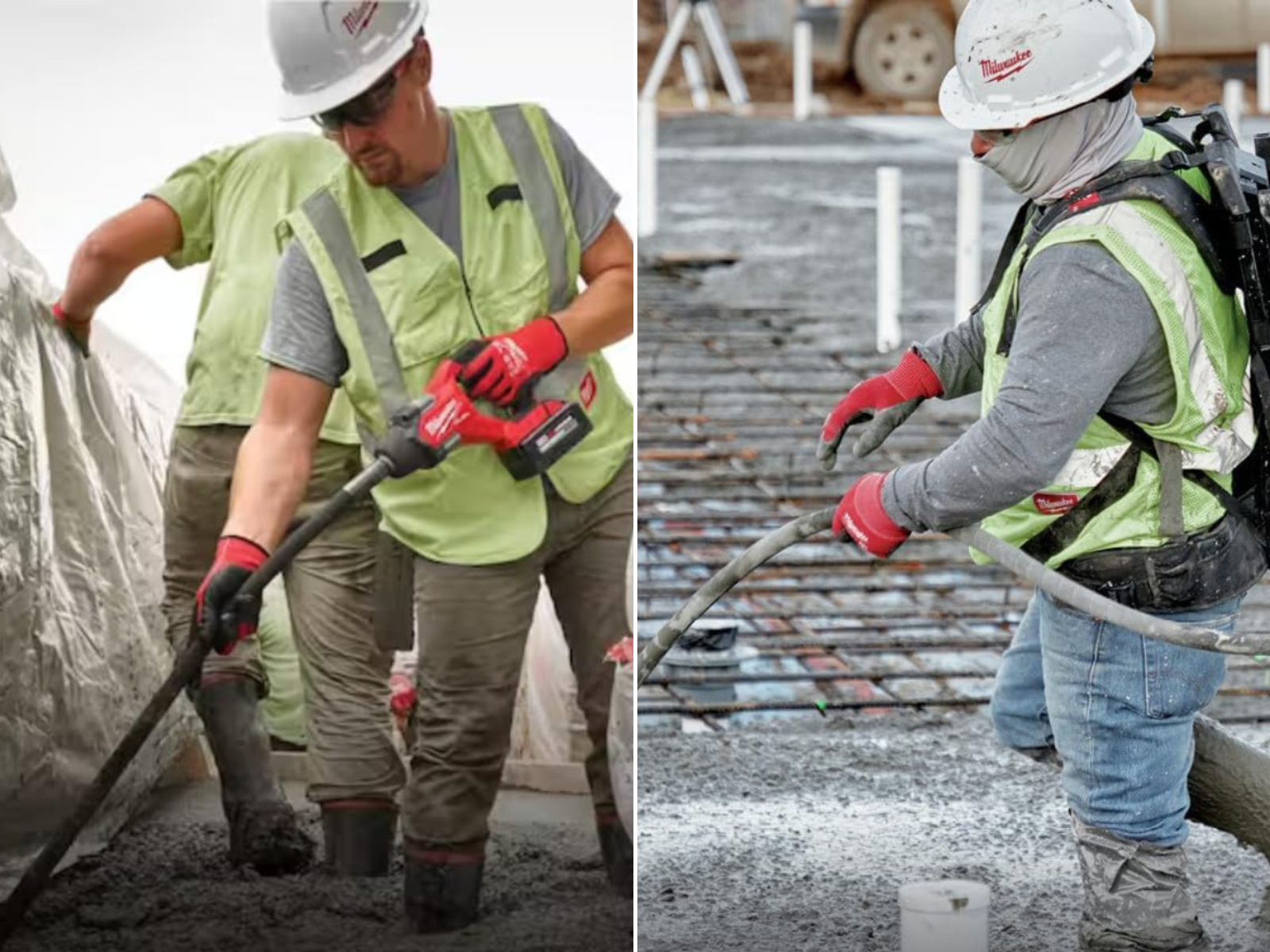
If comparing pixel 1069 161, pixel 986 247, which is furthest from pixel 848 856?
pixel 986 247

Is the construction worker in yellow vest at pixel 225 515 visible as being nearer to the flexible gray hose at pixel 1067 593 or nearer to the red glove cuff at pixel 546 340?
the red glove cuff at pixel 546 340

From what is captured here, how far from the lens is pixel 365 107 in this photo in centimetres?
330

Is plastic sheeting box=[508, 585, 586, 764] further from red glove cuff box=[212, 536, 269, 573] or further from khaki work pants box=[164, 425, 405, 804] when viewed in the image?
red glove cuff box=[212, 536, 269, 573]

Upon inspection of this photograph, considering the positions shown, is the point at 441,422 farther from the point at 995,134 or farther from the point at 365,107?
the point at 995,134

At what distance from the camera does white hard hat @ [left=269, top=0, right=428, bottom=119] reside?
3.28 metres

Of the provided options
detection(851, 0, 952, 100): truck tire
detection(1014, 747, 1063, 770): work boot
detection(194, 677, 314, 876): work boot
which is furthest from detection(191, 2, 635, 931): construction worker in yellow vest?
detection(851, 0, 952, 100): truck tire

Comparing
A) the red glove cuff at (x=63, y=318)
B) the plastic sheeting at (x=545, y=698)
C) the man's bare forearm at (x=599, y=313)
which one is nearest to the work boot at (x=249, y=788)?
the plastic sheeting at (x=545, y=698)

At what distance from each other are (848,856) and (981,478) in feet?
5.09

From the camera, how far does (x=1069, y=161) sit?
142 inches

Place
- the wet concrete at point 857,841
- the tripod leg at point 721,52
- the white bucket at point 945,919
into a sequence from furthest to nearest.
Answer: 1. the tripod leg at point 721,52
2. the wet concrete at point 857,841
3. the white bucket at point 945,919

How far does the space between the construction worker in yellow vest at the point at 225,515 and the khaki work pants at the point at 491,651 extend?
0.23 ft

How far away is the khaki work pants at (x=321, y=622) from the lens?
3.45 metres

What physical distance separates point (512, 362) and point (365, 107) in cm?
45

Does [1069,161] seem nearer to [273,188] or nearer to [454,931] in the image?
[273,188]
